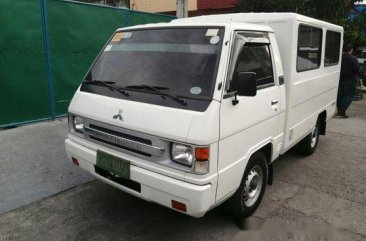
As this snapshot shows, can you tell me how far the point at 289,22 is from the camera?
13.6ft

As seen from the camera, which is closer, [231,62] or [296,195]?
[231,62]

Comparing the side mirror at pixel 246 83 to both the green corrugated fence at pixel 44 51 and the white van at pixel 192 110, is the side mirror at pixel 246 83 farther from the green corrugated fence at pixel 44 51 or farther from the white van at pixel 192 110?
the green corrugated fence at pixel 44 51

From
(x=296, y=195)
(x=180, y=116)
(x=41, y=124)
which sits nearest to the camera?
(x=180, y=116)

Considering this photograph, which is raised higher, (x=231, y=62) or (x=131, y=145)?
(x=231, y=62)

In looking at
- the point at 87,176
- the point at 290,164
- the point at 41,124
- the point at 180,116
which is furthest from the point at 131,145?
the point at 41,124

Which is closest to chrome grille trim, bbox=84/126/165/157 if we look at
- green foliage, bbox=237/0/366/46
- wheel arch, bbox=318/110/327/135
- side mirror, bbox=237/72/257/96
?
side mirror, bbox=237/72/257/96

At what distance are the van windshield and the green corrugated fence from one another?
3.19 m

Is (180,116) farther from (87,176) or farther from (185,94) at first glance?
(87,176)

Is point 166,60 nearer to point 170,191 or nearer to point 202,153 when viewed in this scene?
point 202,153

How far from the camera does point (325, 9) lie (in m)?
11.6

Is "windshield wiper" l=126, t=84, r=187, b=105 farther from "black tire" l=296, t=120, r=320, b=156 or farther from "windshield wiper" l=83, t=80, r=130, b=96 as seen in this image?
"black tire" l=296, t=120, r=320, b=156

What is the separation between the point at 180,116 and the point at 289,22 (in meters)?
2.04

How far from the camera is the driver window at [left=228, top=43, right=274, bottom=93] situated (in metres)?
3.48

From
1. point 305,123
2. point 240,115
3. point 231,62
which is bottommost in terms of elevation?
point 305,123
